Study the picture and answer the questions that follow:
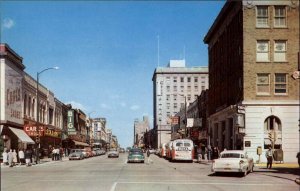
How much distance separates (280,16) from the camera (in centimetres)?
5019

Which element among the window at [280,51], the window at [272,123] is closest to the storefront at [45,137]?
the window at [272,123]

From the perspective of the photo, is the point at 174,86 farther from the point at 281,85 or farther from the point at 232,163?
the point at 232,163

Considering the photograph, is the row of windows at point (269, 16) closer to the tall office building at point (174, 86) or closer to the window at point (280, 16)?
the window at point (280, 16)

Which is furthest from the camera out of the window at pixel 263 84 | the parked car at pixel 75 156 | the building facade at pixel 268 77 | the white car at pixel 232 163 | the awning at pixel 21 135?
the parked car at pixel 75 156

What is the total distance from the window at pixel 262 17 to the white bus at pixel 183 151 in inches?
602

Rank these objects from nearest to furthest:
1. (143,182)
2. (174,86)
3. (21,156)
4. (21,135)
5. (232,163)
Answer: (143,182), (232,163), (21,156), (21,135), (174,86)

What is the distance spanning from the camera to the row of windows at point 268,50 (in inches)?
1956

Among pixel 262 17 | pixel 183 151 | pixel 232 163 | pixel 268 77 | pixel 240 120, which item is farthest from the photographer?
pixel 183 151

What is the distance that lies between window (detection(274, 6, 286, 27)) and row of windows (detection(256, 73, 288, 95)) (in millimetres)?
5099

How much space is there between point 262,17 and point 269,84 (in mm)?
6884

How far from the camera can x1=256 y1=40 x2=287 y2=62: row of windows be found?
49688 mm

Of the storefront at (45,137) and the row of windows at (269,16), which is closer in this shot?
the row of windows at (269,16)

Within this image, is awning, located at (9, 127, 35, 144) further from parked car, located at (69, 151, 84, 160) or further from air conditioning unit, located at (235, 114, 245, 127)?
air conditioning unit, located at (235, 114, 245, 127)

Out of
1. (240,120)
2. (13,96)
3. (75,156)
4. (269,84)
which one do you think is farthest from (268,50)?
(75,156)
